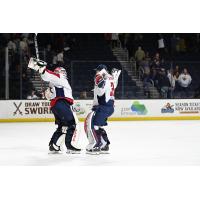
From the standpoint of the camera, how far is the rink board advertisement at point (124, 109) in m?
16.9

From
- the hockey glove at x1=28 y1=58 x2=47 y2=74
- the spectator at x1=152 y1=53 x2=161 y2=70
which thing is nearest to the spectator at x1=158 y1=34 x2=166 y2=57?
the spectator at x1=152 y1=53 x2=161 y2=70

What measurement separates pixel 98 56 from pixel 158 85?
9.07 ft

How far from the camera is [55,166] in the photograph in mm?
7930

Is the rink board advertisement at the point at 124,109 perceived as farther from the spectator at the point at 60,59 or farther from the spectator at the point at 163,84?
the spectator at the point at 60,59

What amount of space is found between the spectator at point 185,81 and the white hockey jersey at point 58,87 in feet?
30.9

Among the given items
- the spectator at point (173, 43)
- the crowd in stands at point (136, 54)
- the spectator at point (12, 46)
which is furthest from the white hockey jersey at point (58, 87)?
the spectator at point (173, 43)

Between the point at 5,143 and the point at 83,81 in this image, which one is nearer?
the point at 5,143

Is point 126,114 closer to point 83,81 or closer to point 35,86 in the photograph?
point 83,81

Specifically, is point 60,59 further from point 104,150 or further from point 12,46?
point 104,150

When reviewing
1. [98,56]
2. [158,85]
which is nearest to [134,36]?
[98,56]

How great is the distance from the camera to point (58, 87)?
895 cm

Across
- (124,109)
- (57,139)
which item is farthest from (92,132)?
(124,109)

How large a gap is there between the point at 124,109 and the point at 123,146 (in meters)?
7.05

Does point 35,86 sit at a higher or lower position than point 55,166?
higher
